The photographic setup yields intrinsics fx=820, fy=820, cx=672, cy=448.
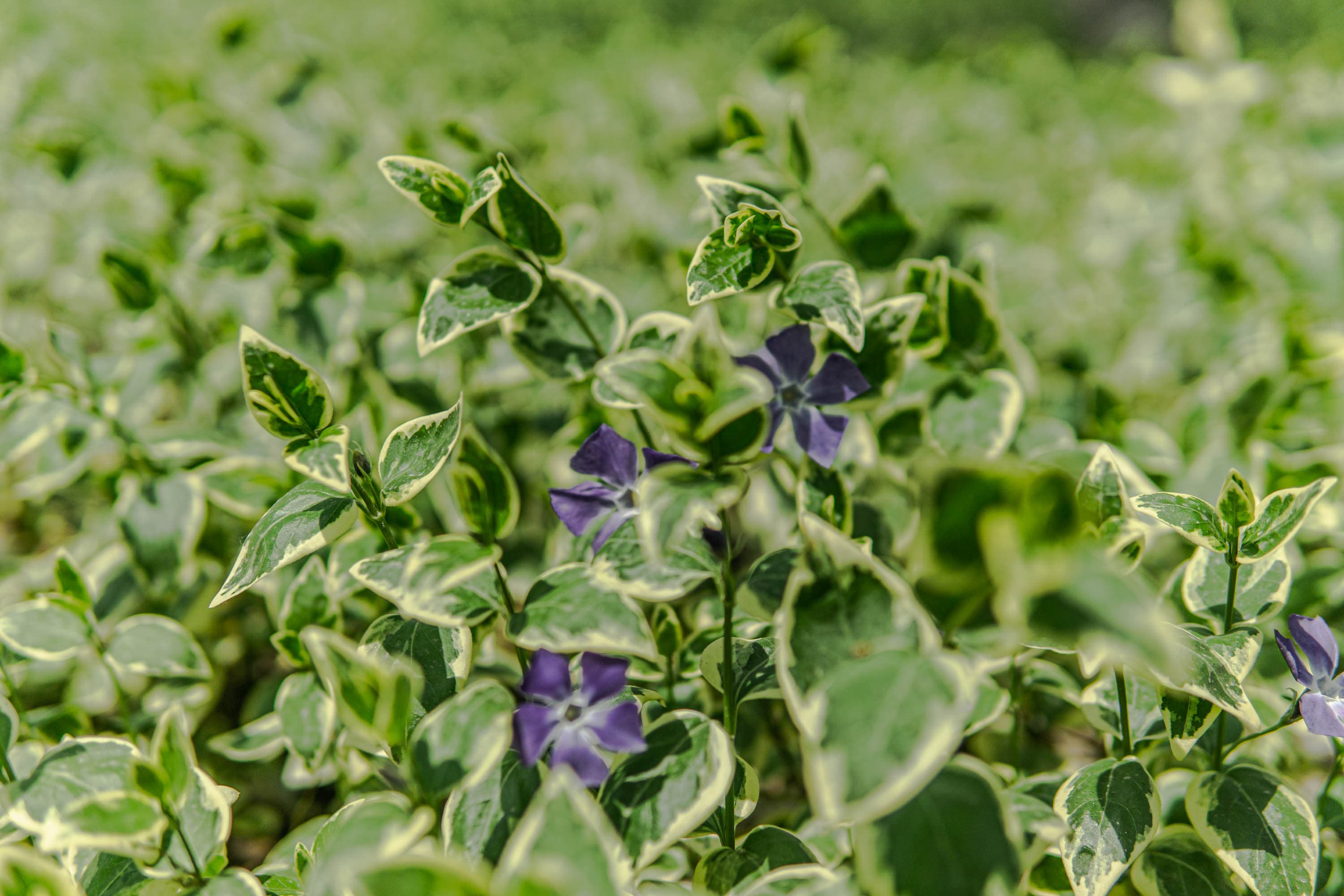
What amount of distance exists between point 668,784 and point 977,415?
0.65 meters

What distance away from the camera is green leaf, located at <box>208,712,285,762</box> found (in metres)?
1.16

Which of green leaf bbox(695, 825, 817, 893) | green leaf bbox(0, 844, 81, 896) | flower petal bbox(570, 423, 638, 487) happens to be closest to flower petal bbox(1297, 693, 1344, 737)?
green leaf bbox(695, 825, 817, 893)

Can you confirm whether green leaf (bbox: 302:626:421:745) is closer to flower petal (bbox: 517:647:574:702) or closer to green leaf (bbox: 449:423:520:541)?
flower petal (bbox: 517:647:574:702)

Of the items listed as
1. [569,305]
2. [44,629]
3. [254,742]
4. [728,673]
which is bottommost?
[254,742]

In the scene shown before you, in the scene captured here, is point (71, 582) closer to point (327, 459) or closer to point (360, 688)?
point (327, 459)

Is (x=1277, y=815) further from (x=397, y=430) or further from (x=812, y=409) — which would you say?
(x=397, y=430)

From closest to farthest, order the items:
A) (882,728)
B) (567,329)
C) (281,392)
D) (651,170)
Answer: (882,728)
(281,392)
(567,329)
(651,170)

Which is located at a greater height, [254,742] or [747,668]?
[747,668]

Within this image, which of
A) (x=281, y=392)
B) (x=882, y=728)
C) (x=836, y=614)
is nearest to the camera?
(x=882, y=728)

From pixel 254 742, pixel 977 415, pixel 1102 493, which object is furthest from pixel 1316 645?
pixel 254 742

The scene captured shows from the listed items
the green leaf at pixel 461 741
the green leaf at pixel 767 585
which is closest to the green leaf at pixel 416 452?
the green leaf at pixel 461 741

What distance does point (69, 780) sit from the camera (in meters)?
0.83

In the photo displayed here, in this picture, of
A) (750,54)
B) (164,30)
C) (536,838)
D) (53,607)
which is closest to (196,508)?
(53,607)

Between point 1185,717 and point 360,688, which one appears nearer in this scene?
point 360,688
